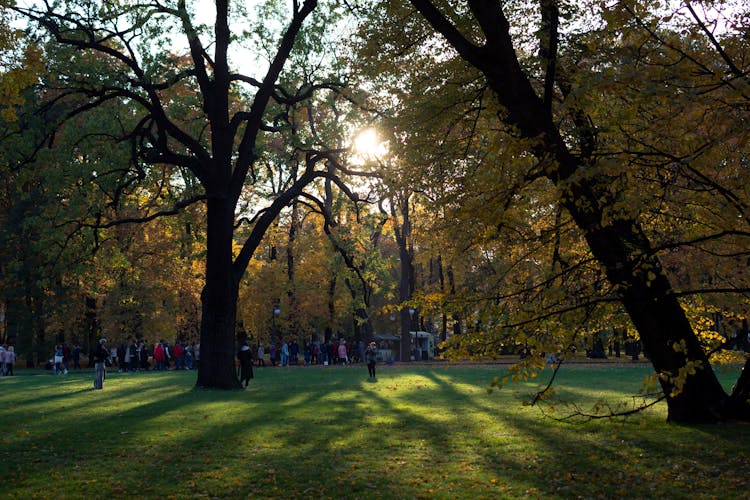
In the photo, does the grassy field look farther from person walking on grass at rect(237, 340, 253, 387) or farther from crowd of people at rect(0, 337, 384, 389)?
crowd of people at rect(0, 337, 384, 389)

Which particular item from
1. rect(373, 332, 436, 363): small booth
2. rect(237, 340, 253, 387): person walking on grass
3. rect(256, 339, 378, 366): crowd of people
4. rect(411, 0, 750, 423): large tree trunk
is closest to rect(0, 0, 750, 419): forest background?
rect(411, 0, 750, 423): large tree trunk

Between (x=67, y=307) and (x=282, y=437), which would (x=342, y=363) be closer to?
(x=67, y=307)

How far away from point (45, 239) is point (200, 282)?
2515 cm

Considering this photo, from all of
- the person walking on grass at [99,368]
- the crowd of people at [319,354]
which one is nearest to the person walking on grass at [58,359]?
the crowd of people at [319,354]

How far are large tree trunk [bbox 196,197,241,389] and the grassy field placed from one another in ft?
16.3

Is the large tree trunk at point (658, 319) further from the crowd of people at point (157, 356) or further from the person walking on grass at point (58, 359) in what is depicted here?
the person walking on grass at point (58, 359)

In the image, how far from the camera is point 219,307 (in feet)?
78.4

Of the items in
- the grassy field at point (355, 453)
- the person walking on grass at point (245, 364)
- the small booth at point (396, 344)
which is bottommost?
the grassy field at point (355, 453)

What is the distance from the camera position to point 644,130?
835 centimetres

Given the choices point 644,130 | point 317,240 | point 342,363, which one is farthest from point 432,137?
point 317,240

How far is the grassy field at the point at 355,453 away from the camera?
857 centimetres

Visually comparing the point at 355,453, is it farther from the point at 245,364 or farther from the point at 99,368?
the point at 99,368

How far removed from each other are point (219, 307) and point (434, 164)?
35.3 ft

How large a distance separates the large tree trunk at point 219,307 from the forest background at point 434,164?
7 cm
